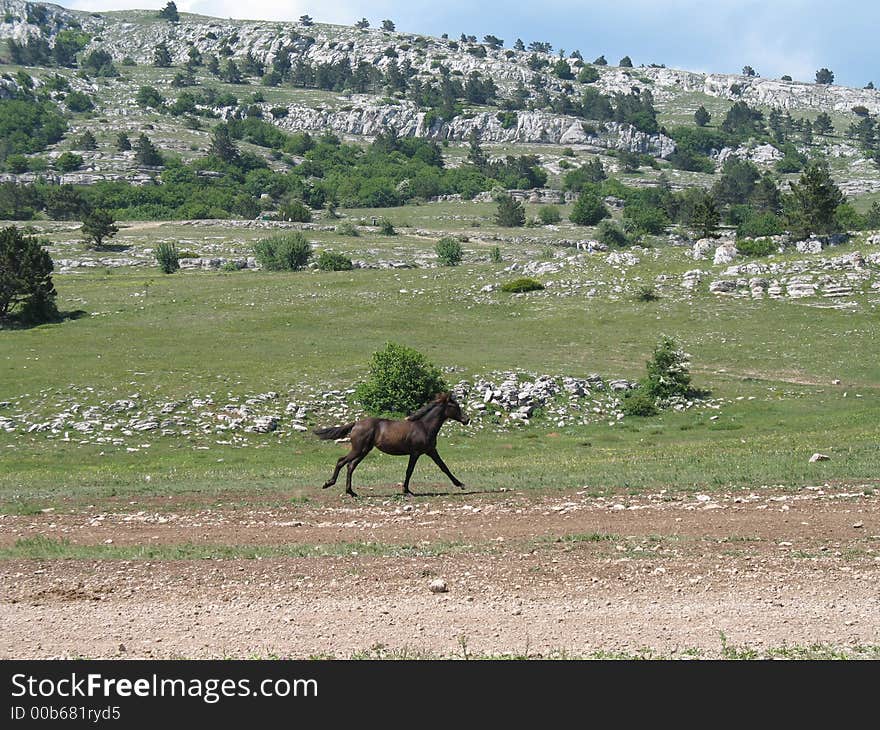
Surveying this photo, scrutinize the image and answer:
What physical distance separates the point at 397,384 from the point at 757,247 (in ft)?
161

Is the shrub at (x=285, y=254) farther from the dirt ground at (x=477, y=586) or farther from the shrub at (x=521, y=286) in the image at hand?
the dirt ground at (x=477, y=586)

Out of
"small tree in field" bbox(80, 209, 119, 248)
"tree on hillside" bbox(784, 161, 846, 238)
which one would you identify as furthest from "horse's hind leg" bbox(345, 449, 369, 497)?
"small tree in field" bbox(80, 209, 119, 248)

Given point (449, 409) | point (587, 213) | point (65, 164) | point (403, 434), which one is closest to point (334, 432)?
point (403, 434)

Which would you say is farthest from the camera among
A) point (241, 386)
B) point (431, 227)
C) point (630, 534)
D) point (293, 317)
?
point (431, 227)

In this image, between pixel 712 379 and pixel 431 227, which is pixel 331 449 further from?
pixel 431 227

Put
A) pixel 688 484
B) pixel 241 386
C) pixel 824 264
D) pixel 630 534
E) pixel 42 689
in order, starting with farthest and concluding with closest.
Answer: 1. pixel 824 264
2. pixel 241 386
3. pixel 688 484
4. pixel 630 534
5. pixel 42 689

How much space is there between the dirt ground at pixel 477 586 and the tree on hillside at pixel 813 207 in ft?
230

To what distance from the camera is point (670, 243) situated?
4560 inches

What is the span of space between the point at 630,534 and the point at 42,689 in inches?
369

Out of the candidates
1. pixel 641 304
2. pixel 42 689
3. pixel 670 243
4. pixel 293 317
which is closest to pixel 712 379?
pixel 641 304

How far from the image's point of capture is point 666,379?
41.3 meters

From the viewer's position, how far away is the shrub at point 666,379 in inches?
1623

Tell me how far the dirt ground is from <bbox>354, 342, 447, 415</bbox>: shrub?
21659 millimetres

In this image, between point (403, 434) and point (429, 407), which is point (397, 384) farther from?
point (403, 434)
